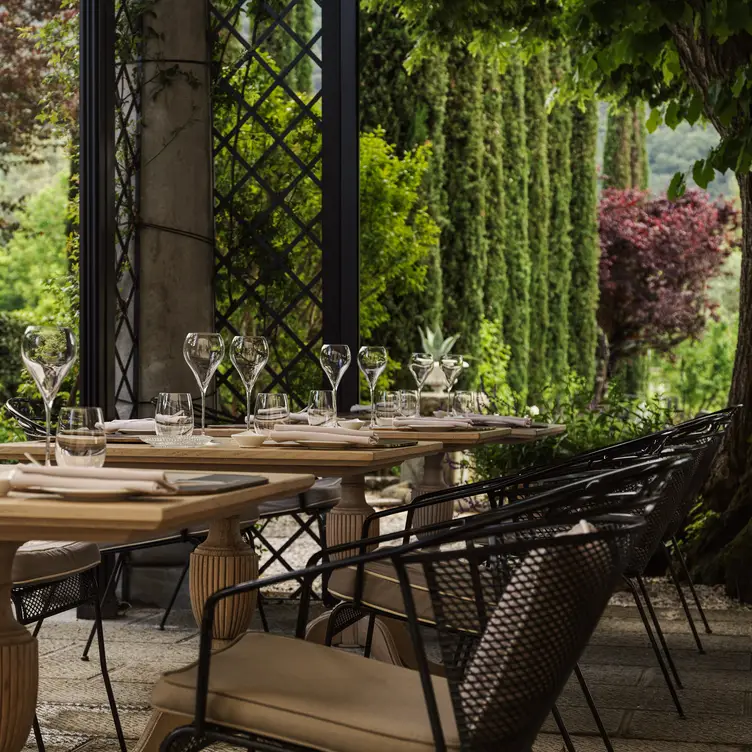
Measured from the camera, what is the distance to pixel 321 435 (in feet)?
10.4

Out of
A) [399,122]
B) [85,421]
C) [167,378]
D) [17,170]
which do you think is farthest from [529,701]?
[17,170]

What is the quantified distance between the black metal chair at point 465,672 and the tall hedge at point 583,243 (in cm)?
1294

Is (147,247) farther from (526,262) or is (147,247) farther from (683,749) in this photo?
(526,262)

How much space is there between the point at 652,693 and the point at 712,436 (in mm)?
841

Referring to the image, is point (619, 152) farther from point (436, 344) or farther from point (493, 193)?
point (436, 344)

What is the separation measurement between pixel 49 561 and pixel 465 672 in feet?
5.01

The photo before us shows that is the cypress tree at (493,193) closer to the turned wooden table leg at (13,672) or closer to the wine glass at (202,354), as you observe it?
the wine glass at (202,354)

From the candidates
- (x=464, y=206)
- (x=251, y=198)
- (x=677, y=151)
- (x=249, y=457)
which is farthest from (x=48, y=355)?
(x=677, y=151)

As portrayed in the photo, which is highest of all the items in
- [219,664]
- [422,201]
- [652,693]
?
[422,201]

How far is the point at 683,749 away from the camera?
121 inches

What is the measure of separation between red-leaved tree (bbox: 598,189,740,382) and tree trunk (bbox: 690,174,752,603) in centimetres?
1068

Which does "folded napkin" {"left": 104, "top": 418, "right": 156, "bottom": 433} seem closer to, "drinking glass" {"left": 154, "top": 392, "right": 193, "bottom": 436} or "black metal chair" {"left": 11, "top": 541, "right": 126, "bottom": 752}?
"drinking glass" {"left": 154, "top": 392, "right": 193, "bottom": 436}

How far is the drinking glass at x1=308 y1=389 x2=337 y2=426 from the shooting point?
3.46 meters

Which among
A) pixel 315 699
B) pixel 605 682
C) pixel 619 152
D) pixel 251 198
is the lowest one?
pixel 605 682
